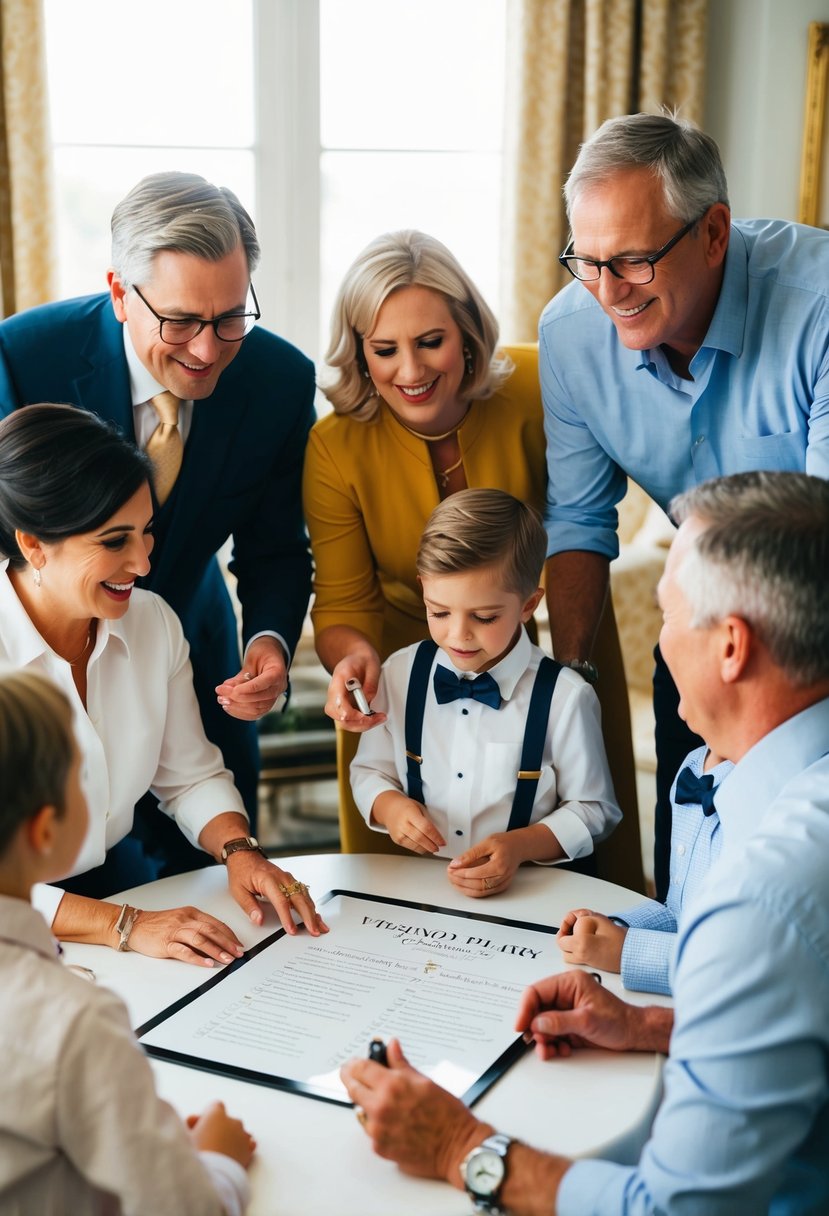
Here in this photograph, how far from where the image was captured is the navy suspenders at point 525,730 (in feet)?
7.16

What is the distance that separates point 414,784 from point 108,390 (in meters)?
0.96

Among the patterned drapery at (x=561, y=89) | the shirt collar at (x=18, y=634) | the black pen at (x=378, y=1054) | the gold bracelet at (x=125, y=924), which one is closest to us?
the black pen at (x=378, y=1054)

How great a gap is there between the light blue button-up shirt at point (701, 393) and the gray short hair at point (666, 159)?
0.58 feet

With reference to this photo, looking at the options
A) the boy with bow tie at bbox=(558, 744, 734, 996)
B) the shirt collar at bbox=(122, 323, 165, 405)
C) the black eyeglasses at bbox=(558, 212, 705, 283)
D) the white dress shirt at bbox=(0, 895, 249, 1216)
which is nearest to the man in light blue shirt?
the black eyeglasses at bbox=(558, 212, 705, 283)

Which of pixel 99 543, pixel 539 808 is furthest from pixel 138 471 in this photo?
pixel 539 808

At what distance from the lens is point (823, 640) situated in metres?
1.27

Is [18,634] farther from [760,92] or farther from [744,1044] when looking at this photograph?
[760,92]

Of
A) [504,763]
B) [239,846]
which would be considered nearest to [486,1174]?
[239,846]

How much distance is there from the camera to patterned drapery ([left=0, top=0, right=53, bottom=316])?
427 centimetres

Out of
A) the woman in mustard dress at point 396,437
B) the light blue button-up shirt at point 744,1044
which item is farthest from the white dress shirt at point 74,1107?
the woman in mustard dress at point 396,437

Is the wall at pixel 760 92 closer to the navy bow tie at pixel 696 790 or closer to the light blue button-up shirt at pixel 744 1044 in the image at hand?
the navy bow tie at pixel 696 790

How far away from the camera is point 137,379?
7.76ft

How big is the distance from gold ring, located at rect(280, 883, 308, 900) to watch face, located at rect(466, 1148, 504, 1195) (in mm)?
677

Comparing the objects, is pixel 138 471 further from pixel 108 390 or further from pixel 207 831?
pixel 207 831
